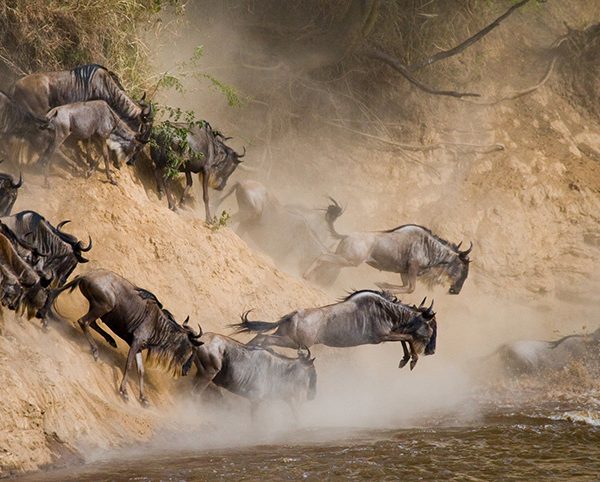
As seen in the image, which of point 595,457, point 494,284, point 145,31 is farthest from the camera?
point 494,284

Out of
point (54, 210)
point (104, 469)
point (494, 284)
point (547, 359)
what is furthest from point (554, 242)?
point (104, 469)

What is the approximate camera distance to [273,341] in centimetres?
1239

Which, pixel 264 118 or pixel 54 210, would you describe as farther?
pixel 264 118

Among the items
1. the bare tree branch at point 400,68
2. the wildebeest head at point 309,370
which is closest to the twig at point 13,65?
the wildebeest head at point 309,370

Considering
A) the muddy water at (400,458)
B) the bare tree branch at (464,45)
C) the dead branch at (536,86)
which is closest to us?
the muddy water at (400,458)

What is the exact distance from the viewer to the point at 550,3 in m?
24.8

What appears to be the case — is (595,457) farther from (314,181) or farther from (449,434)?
(314,181)

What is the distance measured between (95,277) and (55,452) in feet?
7.42

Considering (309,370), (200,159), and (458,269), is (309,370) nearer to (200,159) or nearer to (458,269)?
(200,159)

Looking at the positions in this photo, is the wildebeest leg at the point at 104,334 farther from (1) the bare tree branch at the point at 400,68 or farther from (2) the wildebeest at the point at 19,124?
(1) the bare tree branch at the point at 400,68

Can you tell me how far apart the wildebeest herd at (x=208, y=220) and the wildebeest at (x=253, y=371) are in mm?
14

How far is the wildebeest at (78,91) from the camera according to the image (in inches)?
498

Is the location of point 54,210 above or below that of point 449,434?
above

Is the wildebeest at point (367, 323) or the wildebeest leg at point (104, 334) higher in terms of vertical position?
the wildebeest at point (367, 323)
